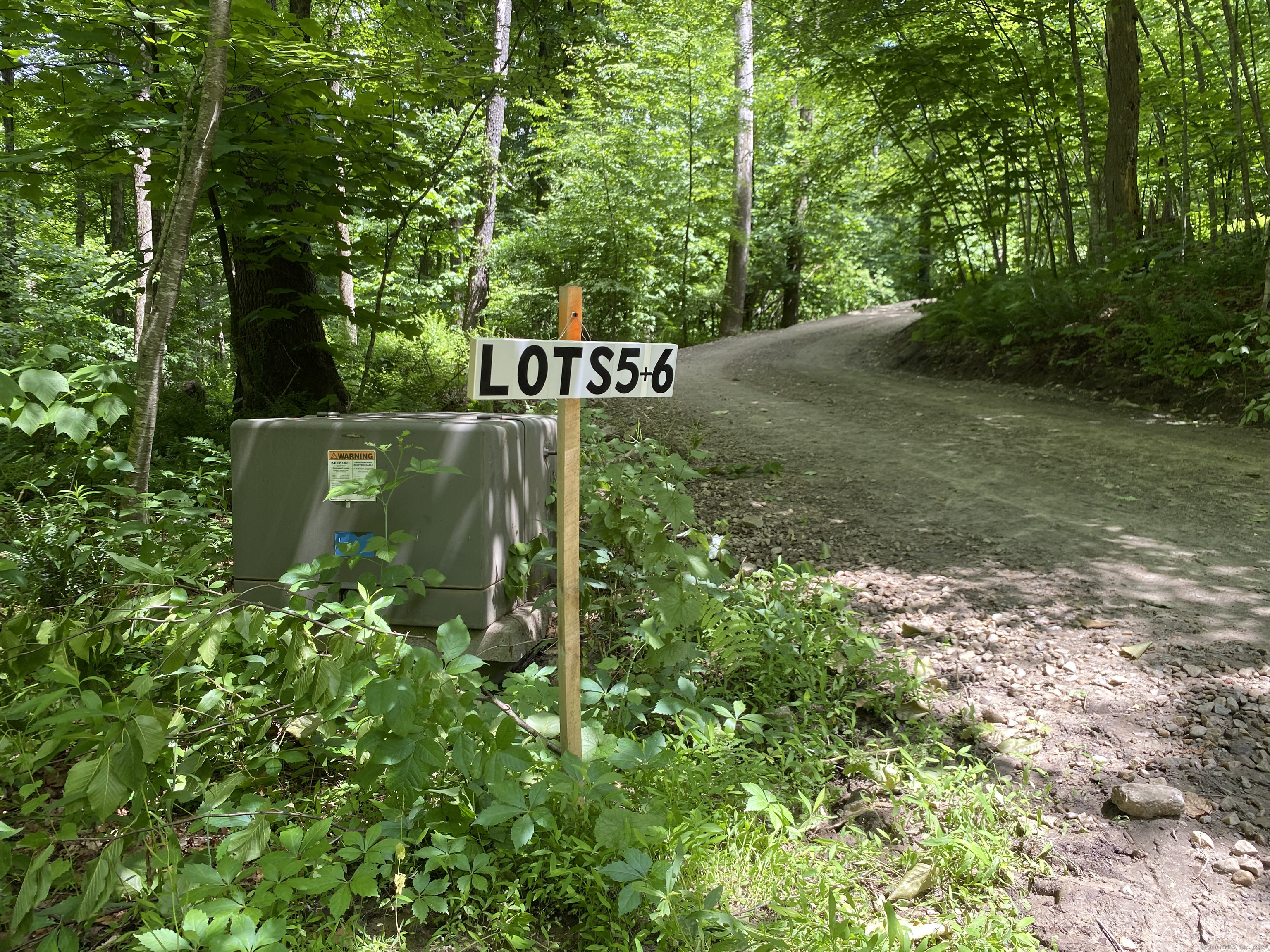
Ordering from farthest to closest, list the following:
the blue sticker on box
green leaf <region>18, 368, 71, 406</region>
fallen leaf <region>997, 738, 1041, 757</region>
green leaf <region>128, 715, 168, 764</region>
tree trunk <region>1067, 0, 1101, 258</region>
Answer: tree trunk <region>1067, 0, 1101, 258</region> → the blue sticker on box → fallen leaf <region>997, 738, 1041, 757</region> → green leaf <region>18, 368, 71, 406</region> → green leaf <region>128, 715, 168, 764</region>

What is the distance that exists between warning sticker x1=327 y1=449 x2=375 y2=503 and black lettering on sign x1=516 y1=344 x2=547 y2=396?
1.16 meters

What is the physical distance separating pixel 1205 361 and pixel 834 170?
6.77m

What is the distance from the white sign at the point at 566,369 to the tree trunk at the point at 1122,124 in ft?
31.3

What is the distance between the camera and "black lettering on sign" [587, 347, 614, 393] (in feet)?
6.98

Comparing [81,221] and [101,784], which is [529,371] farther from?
[81,221]

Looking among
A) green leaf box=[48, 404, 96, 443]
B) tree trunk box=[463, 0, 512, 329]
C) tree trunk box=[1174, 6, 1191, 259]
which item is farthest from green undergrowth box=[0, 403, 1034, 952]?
tree trunk box=[463, 0, 512, 329]

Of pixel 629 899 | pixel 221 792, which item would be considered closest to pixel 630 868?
pixel 629 899

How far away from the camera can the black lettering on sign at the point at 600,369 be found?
213 cm

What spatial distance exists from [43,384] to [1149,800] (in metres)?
3.44

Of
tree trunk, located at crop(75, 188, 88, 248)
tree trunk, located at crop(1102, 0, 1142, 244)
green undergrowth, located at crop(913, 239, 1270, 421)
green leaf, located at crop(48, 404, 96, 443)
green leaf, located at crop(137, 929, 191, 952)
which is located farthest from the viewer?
tree trunk, located at crop(75, 188, 88, 248)

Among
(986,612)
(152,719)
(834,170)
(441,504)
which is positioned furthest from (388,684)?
(834,170)

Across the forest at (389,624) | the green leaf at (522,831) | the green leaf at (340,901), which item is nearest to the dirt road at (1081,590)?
the forest at (389,624)

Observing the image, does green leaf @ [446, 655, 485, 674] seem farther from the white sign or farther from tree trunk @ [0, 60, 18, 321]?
tree trunk @ [0, 60, 18, 321]

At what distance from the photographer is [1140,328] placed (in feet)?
26.3
